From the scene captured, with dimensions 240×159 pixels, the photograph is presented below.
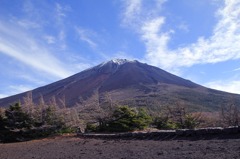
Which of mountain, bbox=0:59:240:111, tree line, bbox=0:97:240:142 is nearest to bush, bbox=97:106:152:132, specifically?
tree line, bbox=0:97:240:142

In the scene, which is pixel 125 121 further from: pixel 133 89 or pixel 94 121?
pixel 133 89

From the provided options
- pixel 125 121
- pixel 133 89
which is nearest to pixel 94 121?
pixel 125 121

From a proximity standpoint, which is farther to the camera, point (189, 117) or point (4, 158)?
point (189, 117)

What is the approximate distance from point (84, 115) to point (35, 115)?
4791 millimetres

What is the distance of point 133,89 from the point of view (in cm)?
6581

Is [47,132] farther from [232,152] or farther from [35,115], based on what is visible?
[232,152]

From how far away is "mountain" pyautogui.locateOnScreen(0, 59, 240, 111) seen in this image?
1925 inches

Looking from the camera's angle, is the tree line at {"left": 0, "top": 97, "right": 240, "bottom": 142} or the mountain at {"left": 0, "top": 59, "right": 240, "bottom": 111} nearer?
the tree line at {"left": 0, "top": 97, "right": 240, "bottom": 142}

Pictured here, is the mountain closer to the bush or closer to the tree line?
the tree line

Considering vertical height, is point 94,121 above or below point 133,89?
below

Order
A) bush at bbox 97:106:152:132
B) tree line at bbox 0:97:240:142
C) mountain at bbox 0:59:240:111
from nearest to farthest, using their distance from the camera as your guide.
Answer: bush at bbox 97:106:152:132
tree line at bbox 0:97:240:142
mountain at bbox 0:59:240:111

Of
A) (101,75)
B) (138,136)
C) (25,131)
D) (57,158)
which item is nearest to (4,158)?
(57,158)

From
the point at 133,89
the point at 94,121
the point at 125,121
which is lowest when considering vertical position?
the point at 125,121

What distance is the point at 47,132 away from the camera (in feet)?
83.9
